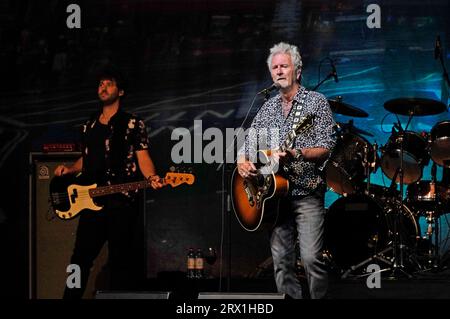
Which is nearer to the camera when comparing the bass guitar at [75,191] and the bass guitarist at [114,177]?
the bass guitarist at [114,177]

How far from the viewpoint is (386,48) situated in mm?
8938

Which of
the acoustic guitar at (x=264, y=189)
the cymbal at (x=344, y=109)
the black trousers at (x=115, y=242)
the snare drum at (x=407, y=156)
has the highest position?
the cymbal at (x=344, y=109)

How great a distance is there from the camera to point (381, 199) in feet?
29.6

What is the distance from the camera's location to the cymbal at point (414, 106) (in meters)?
8.62

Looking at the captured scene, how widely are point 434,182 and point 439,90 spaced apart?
0.93 metres

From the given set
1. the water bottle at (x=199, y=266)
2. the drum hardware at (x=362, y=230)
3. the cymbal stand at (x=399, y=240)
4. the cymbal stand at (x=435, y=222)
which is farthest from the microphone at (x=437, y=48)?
the water bottle at (x=199, y=266)

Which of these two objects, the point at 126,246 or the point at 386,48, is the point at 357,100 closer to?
the point at 386,48

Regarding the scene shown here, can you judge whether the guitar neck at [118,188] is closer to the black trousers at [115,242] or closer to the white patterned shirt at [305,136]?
the black trousers at [115,242]

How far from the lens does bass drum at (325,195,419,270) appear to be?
349 inches

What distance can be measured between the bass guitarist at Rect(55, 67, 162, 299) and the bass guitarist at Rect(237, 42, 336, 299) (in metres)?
1.58

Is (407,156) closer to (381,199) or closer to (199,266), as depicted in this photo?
(381,199)

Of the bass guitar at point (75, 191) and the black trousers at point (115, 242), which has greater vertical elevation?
the bass guitar at point (75, 191)

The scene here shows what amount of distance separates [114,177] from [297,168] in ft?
7.39

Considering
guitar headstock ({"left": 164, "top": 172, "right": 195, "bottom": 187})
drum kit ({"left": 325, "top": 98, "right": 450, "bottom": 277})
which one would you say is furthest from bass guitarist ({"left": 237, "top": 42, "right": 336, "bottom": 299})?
drum kit ({"left": 325, "top": 98, "right": 450, "bottom": 277})
